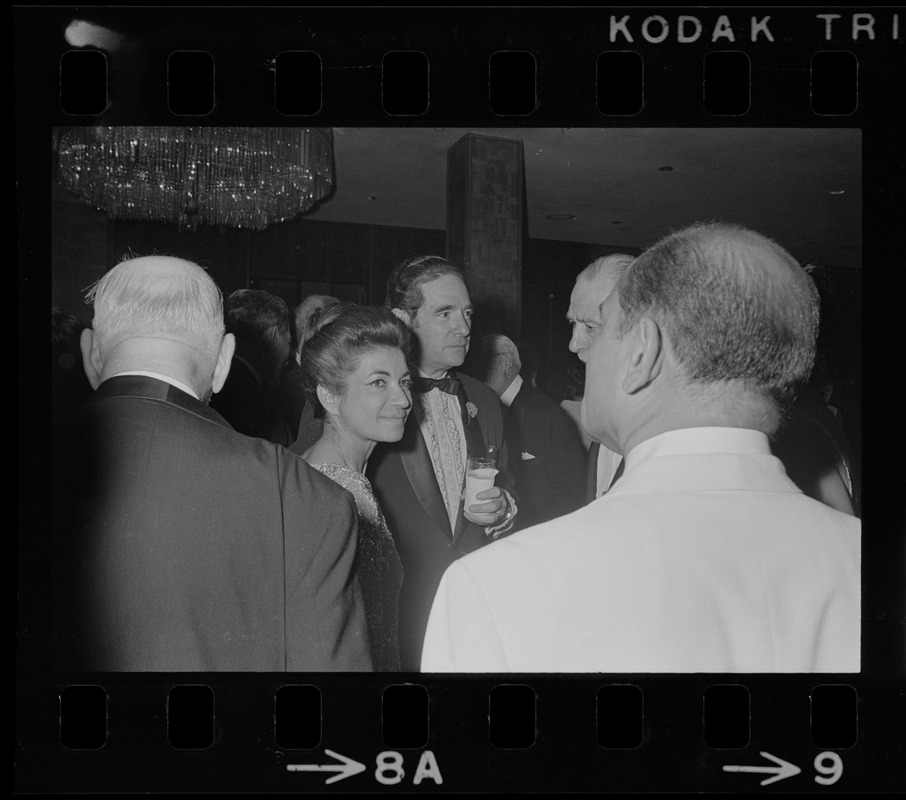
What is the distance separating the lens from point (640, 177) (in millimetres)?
1855

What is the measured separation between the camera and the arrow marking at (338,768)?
1785mm

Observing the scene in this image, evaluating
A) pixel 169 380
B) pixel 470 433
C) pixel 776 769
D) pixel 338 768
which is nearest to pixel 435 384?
pixel 470 433

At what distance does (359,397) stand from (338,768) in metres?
0.75

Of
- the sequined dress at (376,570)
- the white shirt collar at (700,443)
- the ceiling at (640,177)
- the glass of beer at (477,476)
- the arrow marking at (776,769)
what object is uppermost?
the ceiling at (640,177)

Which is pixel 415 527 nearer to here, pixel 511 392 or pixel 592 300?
pixel 511 392

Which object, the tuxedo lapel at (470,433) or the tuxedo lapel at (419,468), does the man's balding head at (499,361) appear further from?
the tuxedo lapel at (419,468)

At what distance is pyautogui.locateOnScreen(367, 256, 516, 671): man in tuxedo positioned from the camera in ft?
5.93

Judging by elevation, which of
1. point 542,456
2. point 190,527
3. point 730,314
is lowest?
point 190,527

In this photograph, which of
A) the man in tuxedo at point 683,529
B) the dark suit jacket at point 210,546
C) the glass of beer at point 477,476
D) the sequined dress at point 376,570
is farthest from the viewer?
the glass of beer at point 477,476

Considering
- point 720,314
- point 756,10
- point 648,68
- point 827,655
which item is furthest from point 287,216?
point 827,655

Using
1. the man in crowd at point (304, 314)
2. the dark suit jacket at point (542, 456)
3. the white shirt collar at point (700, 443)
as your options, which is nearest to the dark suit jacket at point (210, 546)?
the man in crowd at point (304, 314)

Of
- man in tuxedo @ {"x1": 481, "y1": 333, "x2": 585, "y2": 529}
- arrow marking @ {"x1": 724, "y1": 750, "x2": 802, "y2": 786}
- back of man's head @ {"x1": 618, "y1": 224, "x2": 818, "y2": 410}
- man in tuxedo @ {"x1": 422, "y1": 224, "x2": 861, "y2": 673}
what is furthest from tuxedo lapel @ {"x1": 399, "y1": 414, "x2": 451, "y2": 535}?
arrow marking @ {"x1": 724, "y1": 750, "x2": 802, "y2": 786}

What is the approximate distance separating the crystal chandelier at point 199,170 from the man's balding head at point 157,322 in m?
0.14

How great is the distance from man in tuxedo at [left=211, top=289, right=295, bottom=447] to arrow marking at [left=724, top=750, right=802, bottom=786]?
1121mm
